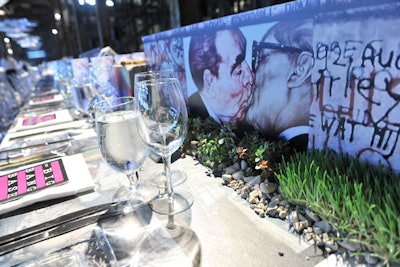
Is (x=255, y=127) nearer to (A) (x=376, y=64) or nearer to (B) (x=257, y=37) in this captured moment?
(B) (x=257, y=37)

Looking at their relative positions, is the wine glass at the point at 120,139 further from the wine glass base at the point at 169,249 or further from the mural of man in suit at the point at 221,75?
the mural of man in suit at the point at 221,75

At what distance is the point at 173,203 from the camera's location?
1.94 ft

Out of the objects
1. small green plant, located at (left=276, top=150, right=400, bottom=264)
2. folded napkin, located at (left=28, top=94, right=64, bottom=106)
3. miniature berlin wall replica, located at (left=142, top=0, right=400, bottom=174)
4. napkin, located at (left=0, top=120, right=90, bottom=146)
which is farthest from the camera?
folded napkin, located at (left=28, top=94, right=64, bottom=106)

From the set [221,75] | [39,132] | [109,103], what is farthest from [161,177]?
[39,132]

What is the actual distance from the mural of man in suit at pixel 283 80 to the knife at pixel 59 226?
0.40 m

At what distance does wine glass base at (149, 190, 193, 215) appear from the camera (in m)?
0.57

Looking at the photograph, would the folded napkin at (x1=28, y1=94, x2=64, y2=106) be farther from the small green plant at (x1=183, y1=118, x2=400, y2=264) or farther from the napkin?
the small green plant at (x1=183, y1=118, x2=400, y2=264)

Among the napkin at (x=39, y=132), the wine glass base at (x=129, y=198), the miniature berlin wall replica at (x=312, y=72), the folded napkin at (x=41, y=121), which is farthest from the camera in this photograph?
the folded napkin at (x=41, y=121)

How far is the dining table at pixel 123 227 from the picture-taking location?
443mm

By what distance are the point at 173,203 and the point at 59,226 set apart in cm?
21

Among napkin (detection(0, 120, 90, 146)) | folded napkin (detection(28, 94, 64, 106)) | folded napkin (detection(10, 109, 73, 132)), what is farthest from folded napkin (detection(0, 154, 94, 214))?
folded napkin (detection(28, 94, 64, 106))

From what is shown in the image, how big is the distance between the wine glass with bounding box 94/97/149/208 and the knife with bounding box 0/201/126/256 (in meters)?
0.05

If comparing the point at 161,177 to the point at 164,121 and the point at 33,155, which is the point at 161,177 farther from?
Result: the point at 33,155

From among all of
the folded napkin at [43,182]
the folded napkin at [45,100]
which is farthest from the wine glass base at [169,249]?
the folded napkin at [45,100]
